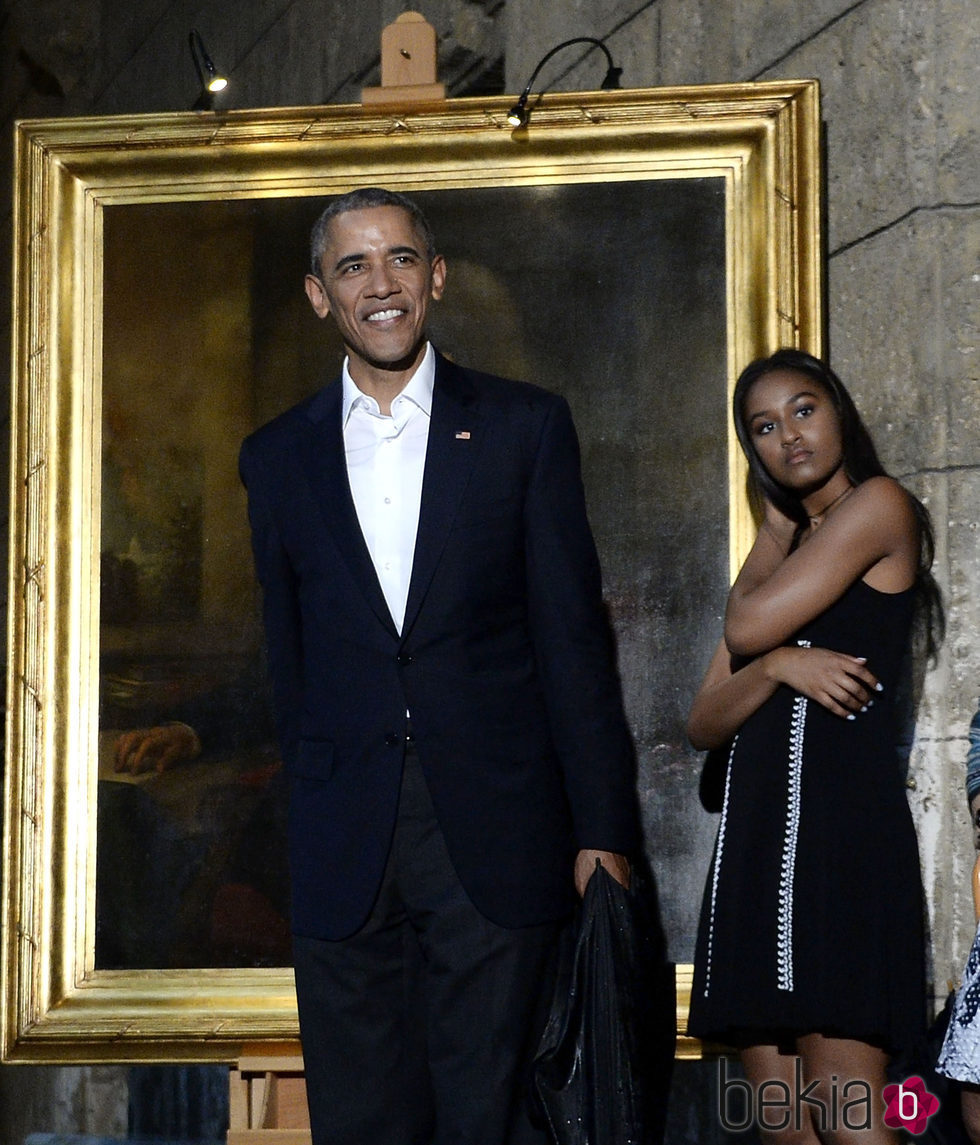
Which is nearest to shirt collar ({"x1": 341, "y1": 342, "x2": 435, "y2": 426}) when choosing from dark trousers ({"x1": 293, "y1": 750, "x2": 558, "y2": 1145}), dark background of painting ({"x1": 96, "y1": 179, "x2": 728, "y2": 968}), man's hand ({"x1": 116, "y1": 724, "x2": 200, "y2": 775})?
dark trousers ({"x1": 293, "y1": 750, "x2": 558, "y2": 1145})

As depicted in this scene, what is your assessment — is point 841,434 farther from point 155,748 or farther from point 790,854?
point 155,748

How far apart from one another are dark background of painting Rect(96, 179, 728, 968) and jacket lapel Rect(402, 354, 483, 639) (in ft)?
3.08

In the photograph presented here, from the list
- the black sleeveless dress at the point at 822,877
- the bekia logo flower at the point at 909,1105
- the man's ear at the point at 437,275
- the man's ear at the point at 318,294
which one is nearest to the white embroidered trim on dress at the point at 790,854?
the black sleeveless dress at the point at 822,877

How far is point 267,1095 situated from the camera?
4238 mm

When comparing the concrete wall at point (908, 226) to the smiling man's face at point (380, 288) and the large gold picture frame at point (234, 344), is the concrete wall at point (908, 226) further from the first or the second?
the smiling man's face at point (380, 288)

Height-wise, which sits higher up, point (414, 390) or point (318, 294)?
point (318, 294)

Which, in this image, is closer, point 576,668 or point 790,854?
point 576,668

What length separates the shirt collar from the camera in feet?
11.8

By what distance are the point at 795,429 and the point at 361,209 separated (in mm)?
1048

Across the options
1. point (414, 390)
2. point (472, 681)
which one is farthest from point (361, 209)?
point (472, 681)

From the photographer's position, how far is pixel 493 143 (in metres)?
4.49

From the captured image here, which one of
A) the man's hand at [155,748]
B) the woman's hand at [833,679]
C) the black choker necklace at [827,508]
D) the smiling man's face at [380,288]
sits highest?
the smiling man's face at [380,288]

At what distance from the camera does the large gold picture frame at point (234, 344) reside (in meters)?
4.34

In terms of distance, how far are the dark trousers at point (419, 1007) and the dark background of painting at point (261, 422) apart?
101cm
